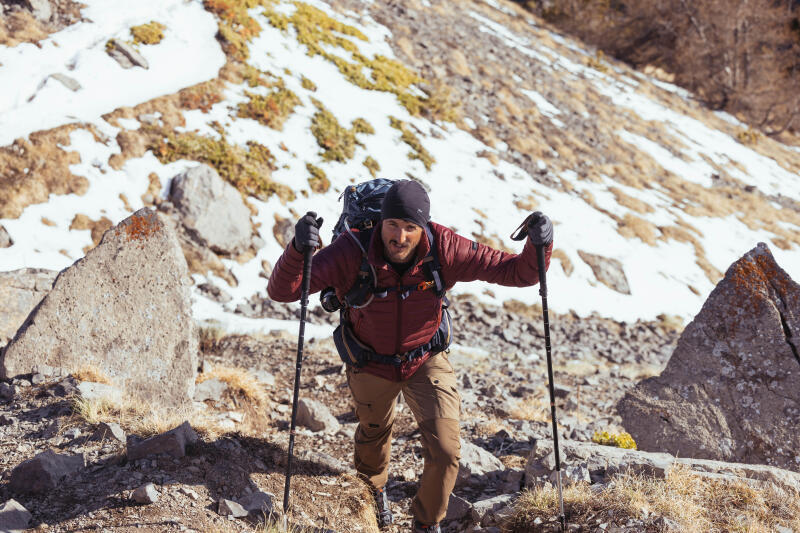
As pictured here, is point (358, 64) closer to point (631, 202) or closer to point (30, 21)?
point (30, 21)

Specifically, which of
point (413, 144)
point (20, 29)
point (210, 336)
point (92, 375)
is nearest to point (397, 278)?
point (92, 375)

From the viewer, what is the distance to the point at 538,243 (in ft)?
13.1

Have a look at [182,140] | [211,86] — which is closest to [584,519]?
[182,140]

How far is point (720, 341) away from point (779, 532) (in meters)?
2.51

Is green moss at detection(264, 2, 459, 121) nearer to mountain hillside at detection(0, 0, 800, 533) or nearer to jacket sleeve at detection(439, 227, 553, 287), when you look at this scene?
mountain hillside at detection(0, 0, 800, 533)

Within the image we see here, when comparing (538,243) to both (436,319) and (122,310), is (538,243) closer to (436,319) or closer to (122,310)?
(436,319)

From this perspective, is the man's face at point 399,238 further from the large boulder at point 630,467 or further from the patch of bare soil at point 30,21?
the patch of bare soil at point 30,21

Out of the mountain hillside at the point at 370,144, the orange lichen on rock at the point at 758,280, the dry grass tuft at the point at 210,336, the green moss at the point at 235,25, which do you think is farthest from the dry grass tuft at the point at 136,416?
the green moss at the point at 235,25

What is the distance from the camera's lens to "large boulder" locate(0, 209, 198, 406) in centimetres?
545

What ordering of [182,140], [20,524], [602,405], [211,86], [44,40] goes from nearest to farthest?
1. [20,524]
2. [602,405]
3. [182,140]
4. [44,40]
5. [211,86]

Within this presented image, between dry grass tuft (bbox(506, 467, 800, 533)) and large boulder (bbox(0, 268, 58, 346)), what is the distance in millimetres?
5955

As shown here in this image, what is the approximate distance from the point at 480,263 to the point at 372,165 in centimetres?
1101

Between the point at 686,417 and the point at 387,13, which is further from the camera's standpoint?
the point at 387,13

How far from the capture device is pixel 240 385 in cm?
617
